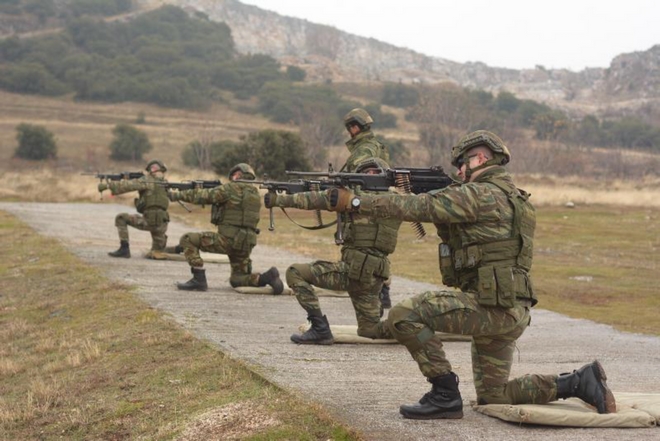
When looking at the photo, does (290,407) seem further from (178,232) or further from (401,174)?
(178,232)

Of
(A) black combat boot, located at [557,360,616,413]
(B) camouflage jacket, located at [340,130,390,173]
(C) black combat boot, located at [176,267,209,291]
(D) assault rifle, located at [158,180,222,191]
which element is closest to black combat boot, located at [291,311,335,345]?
(B) camouflage jacket, located at [340,130,390,173]

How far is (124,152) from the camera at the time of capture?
6219cm

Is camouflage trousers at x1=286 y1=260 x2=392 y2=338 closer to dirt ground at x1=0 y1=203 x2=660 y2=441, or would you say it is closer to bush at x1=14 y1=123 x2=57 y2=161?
dirt ground at x1=0 y1=203 x2=660 y2=441

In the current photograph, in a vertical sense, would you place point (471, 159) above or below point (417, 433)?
above

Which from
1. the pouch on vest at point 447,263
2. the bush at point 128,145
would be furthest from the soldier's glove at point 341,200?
the bush at point 128,145

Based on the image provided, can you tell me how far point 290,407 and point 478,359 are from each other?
1.55 meters

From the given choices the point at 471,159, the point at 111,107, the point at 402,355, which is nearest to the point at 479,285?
the point at 471,159

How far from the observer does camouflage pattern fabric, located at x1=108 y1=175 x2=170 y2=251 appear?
54.0 feet

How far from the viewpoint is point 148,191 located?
56.0ft

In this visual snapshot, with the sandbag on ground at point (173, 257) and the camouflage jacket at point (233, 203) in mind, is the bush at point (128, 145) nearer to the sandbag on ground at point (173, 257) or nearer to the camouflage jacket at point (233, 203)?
the sandbag on ground at point (173, 257)

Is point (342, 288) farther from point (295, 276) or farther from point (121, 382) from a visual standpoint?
point (121, 382)

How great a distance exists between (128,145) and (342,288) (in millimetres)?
55012

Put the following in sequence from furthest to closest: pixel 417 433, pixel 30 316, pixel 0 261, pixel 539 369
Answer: pixel 0 261 → pixel 30 316 → pixel 539 369 → pixel 417 433

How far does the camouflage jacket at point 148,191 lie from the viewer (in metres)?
A: 16.5
